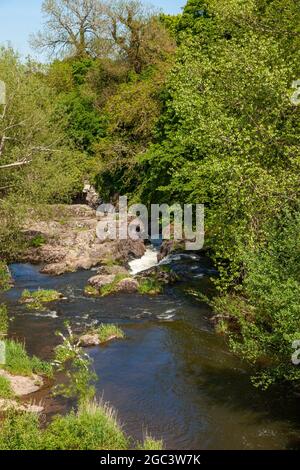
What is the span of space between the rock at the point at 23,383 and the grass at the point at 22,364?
26 centimetres

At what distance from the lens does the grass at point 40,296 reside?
29469 mm

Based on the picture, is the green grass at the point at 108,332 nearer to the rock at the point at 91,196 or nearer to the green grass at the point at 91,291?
the green grass at the point at 91,291

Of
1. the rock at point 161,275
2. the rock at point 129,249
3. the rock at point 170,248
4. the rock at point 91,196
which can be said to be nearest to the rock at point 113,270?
the rock at point 161,275

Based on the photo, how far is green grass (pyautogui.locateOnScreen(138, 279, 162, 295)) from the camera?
30672 millimetres

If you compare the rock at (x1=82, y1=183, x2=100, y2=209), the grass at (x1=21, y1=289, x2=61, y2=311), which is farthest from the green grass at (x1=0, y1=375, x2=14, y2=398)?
the rock at (x1=82, y1=183, x2=100, y2=209)

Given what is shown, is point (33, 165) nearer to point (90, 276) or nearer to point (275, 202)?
point (90, 276)

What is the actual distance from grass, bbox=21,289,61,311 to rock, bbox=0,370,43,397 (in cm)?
958

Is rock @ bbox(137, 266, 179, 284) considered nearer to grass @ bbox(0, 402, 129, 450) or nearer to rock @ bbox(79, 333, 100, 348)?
rock @ bbox(79, 333, 100, 348)

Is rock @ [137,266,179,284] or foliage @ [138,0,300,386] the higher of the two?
foliage @ [138,0,300,386]

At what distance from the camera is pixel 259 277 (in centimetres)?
1486

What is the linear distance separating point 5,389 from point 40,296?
12.3 m

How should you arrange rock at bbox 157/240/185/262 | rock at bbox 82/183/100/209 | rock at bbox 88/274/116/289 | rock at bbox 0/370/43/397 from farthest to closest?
rock at bbox 82/183/100/209 < rock at bbox 157/240/185/262 < rock at bbox 88/274/116/289 < rock at bbox 0/370/43/397

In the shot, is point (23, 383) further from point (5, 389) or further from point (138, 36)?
point (138, 36)
